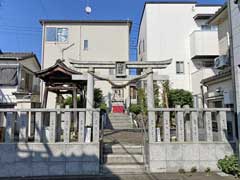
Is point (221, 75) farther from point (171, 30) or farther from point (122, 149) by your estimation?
point (171, 30)

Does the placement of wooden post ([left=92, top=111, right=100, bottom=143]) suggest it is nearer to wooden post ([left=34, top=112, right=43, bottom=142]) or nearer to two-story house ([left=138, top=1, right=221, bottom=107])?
wooden post ([left=34, top=112, right=43, bottom=142])

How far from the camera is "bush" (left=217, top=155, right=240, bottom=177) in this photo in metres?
5.43

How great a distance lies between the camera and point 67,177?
18.0ft

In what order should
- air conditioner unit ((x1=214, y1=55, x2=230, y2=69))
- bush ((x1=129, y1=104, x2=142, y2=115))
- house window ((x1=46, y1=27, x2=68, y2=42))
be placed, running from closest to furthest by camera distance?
air conditioner unit ((x1=214, y1=55, x2=230, y2=69)) → bush ((x1=129, y1=104, x2=142, y2=115)) → house window ((x1=46, y1=27, x2=68, y2=42))

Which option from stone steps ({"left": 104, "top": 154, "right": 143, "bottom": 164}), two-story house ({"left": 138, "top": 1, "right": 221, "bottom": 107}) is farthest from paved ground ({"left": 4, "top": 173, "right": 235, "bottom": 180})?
two-story house ({"left": 138, "top": 1, "right": 221, "bottom": 107})

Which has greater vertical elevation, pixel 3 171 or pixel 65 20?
pixel 65 20

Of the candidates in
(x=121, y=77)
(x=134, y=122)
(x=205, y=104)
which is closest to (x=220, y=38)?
(x=205, y=104)

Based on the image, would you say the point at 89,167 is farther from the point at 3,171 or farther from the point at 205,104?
the point at 205,104

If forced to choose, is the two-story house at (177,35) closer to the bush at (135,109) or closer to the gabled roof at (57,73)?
the bush at (135,109)

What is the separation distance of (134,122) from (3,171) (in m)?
8.73

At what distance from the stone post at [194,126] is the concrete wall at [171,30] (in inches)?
440

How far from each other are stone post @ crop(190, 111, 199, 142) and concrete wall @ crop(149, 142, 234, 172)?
0.18 m

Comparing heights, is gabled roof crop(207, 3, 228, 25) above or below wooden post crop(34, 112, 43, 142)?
above

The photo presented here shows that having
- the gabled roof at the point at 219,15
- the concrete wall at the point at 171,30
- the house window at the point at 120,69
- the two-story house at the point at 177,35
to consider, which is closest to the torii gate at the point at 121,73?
the house window at the point at 120,69
